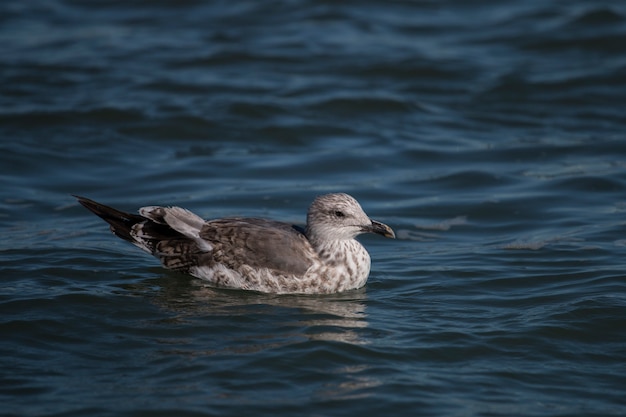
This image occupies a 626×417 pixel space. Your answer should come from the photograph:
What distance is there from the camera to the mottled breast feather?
358 inches

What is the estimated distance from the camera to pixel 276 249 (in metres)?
9.13

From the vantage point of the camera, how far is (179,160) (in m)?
14.1

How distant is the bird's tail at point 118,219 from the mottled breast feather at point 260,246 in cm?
72

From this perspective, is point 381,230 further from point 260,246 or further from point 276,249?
point 260,246

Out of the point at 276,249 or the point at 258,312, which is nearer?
the point at 258,312

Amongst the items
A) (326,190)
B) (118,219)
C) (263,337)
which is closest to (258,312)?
(263,337)

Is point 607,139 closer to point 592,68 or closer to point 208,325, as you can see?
point 592,68

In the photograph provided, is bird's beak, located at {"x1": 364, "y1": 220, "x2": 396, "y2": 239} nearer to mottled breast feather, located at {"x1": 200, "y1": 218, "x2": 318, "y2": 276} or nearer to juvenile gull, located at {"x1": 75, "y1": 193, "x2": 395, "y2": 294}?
juvenile gull, located at {"x1": 75, "y1": 193, "x2": 395, "y2": 294}

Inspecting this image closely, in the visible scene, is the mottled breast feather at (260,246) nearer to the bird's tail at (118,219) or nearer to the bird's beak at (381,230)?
the bird's beak at (381,230)

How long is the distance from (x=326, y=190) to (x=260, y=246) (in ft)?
12.1

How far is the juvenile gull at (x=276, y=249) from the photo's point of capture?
909 centimetres

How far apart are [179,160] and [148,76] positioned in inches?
155

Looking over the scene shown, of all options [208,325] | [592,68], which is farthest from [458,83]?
[208,325]

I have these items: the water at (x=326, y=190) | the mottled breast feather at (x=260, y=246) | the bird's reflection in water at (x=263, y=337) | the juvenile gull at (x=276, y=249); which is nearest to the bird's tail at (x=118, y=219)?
the juvenile gull at (x=276, y=249)
